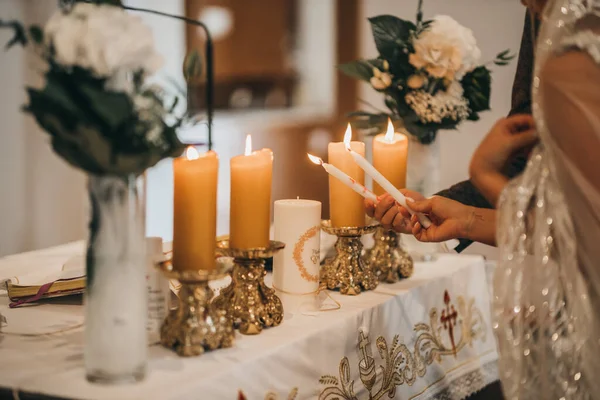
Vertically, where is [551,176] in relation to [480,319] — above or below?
above

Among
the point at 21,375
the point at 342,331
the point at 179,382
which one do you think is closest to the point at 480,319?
the point at 342,331

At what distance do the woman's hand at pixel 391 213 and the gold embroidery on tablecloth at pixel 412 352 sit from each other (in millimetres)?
191

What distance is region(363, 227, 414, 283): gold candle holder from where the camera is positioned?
1415 mm

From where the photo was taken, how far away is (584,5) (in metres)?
1.00

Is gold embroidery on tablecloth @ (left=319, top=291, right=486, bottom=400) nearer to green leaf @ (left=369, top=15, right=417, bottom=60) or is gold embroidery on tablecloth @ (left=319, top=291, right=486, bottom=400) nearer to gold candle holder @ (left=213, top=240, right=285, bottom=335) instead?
gold candle holder @ (left=213, top=240, right=285, bottom=335)

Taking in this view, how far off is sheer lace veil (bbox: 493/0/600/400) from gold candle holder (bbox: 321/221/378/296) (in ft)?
1.03

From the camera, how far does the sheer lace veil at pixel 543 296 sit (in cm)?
101

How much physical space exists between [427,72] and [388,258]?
1.31 feet

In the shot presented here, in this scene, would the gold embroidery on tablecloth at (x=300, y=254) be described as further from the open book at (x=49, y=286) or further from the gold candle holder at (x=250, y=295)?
the open book at (x=49, y=286)

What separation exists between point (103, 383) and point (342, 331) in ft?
1.34

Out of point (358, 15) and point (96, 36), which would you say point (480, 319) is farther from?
point (358, 15)

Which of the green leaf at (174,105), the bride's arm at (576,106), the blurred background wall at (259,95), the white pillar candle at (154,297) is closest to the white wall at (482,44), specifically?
the blurred background wall at (259,95)

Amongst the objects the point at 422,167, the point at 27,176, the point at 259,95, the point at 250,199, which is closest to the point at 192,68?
the point at 250,199

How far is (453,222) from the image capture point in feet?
4.13
